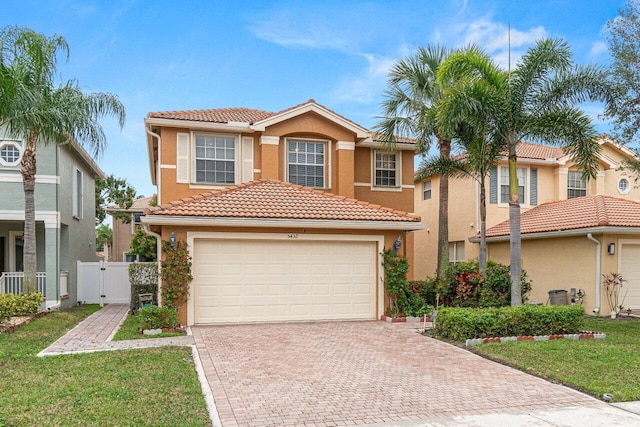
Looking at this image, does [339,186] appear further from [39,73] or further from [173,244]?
[39,73]

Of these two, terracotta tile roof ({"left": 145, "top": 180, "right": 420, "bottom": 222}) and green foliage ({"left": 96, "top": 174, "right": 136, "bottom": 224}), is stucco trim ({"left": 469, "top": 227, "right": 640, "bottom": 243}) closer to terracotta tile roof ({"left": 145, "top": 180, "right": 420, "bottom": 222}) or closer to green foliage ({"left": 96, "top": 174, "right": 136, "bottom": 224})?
terracotta tile roof ({"left": 145, "top": 180, "right": 420, "bottom": 222})

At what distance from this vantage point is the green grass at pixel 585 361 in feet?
24.0

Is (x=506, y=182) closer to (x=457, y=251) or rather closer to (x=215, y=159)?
(x=457, y=251)

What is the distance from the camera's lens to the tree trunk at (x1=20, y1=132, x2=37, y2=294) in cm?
1462

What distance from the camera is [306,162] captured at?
60.4 feet

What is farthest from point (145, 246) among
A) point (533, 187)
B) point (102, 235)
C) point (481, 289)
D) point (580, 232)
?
point (102, 235)

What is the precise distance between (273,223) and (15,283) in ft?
32.4

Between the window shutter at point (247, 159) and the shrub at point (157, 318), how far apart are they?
23.1 feet

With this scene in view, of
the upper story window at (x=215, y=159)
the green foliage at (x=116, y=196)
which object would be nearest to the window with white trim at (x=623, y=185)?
the upper story window at (x=215, y=159)

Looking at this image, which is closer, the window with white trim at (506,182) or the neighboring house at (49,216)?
the neighboring house at (49,216)

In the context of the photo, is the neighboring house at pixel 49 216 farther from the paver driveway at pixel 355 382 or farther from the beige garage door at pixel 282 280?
the paver driveway at pixel 355 382

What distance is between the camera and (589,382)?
7.45m

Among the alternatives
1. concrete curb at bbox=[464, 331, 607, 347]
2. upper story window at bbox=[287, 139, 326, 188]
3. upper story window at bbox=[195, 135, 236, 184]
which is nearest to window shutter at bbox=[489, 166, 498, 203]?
upper story window at bbox=[287, 139, 326, 188]

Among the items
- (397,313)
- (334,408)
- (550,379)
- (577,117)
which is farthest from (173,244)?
(577,117)
